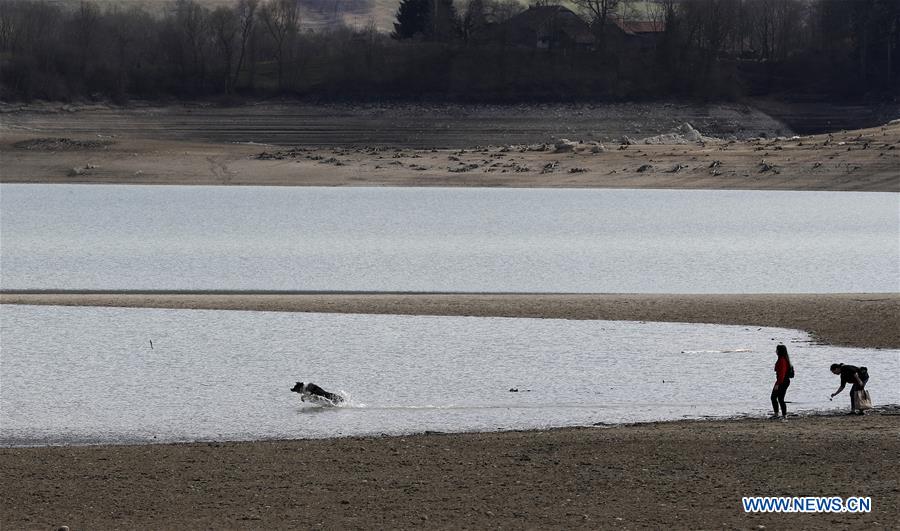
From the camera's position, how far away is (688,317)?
19.8 metres

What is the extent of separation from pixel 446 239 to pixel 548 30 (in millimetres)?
49351

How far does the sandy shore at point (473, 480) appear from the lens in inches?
369

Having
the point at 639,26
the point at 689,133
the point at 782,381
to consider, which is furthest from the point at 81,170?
the point at 639,26

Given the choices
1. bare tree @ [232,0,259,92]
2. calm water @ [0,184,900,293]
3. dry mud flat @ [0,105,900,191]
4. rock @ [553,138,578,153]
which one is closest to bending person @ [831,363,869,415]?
calm water @ [0,184,900,293]

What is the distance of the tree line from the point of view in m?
69.6

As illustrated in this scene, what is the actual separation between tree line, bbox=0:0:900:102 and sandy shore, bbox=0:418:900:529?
57.1m

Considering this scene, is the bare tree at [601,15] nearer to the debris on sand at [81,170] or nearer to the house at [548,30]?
the house at [548,30]

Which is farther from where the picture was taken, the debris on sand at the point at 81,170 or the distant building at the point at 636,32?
the distant building at the point at 636,32

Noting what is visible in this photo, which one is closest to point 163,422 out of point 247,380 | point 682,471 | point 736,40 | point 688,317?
point 247,380

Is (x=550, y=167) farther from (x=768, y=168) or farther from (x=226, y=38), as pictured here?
(x=226, y=38)

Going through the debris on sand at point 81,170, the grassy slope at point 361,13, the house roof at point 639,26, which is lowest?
the debris on sand at point 81,170

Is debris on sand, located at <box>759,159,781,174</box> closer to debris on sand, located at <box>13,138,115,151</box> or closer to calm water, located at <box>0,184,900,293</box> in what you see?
calm water, located at <box>0,184,900,293</box>

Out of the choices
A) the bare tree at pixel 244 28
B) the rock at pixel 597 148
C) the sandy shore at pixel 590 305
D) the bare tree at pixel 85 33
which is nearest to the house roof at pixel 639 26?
the bare tree at pixel 244 28

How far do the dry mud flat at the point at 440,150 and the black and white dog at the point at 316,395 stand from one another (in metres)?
35.4
